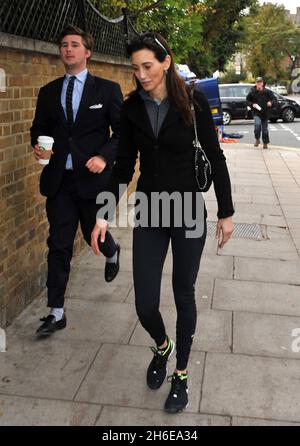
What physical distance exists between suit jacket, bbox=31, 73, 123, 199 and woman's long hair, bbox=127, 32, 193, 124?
1.10 m

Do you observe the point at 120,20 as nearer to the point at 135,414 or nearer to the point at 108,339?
the point at 108,339

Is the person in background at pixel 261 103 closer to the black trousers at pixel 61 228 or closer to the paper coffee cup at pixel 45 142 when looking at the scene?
the black trousers at pixel 61 228

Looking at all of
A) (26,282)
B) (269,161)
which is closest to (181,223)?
(26,282)

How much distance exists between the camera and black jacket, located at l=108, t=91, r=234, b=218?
2.80 meters

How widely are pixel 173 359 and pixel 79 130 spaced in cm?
167

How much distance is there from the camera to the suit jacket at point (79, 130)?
3.80 m

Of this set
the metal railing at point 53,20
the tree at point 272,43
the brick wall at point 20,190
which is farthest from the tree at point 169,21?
the tree at point 272,43

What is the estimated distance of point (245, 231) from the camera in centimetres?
677

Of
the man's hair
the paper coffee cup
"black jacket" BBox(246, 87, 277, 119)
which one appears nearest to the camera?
the paper coffee cup

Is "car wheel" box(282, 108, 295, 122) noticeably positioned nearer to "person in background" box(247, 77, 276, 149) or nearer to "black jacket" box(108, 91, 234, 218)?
"person in background" box(247, 77, 276, 149)

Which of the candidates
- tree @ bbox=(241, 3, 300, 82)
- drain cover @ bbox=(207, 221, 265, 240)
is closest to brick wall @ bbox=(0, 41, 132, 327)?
drain cover @ bbox=(207, 221, 265, 240)

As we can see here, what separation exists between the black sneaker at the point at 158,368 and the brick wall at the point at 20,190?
4.00 feet

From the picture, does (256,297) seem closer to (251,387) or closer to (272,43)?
(251,387)

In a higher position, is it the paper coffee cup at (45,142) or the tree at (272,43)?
the tree at (272,43)
